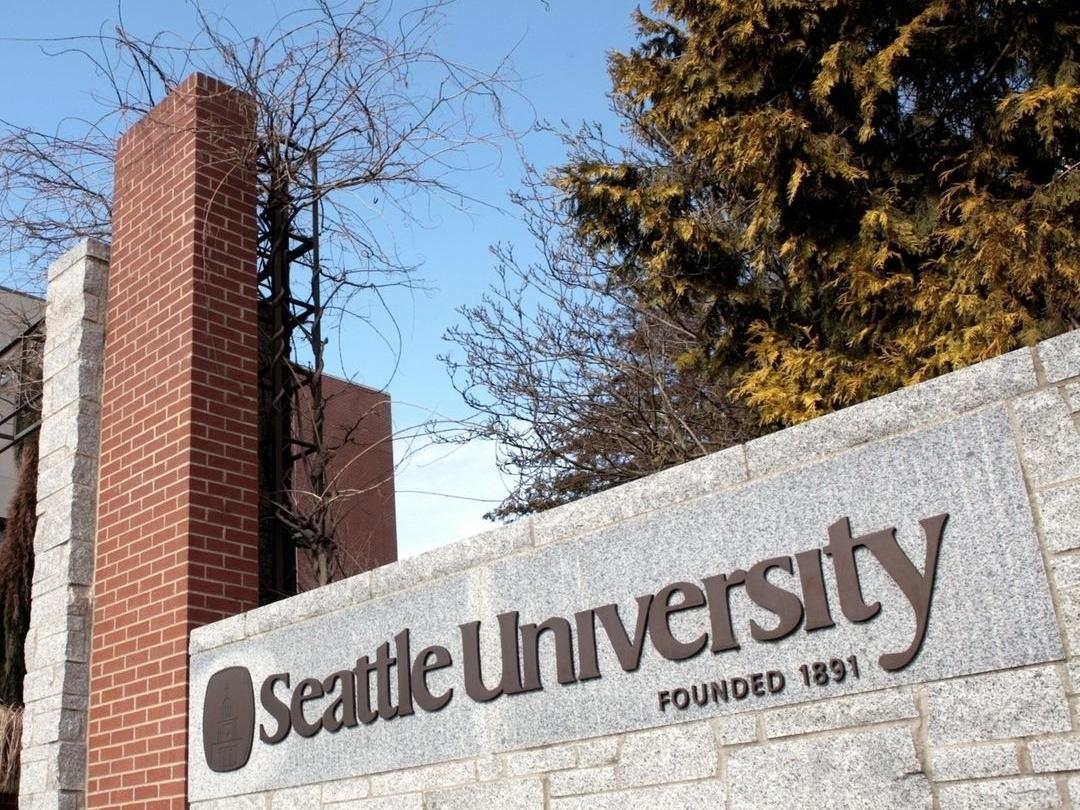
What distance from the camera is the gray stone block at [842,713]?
128 inches

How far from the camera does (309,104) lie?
6.84 meters

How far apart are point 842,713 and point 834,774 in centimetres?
17

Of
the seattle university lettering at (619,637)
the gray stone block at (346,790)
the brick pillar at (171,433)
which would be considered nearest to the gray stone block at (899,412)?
the seattle university lettering at (619,637)

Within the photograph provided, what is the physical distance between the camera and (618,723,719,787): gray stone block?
12.0 ft

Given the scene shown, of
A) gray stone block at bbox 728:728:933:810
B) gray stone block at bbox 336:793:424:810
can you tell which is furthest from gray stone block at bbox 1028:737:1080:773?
gray stone block at bbox 336:793:424:810

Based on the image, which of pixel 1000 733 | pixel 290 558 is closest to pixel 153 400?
pixel 290 558

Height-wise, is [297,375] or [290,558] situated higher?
[297,375]

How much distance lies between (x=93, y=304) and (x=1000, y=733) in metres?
5.46

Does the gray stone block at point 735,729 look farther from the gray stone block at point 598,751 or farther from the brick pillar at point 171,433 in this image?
the brick pillar at point 171,433

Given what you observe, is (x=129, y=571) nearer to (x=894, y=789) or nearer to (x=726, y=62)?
(x=894, y=789)

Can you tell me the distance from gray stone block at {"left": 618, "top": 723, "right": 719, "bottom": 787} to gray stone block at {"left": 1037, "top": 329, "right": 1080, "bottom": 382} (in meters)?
1.49

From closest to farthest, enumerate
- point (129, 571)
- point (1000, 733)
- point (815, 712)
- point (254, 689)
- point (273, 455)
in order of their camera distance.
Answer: point (1000, 733)
point (815, 712)
point (254, 689)
point (129, 571)
point (273, 455)

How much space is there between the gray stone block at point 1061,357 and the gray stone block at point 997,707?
2.54 ft

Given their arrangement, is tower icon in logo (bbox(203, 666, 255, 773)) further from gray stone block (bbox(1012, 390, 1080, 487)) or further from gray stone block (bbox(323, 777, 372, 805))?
gray stone block (bbox(1012, 390, 1080, 487))
